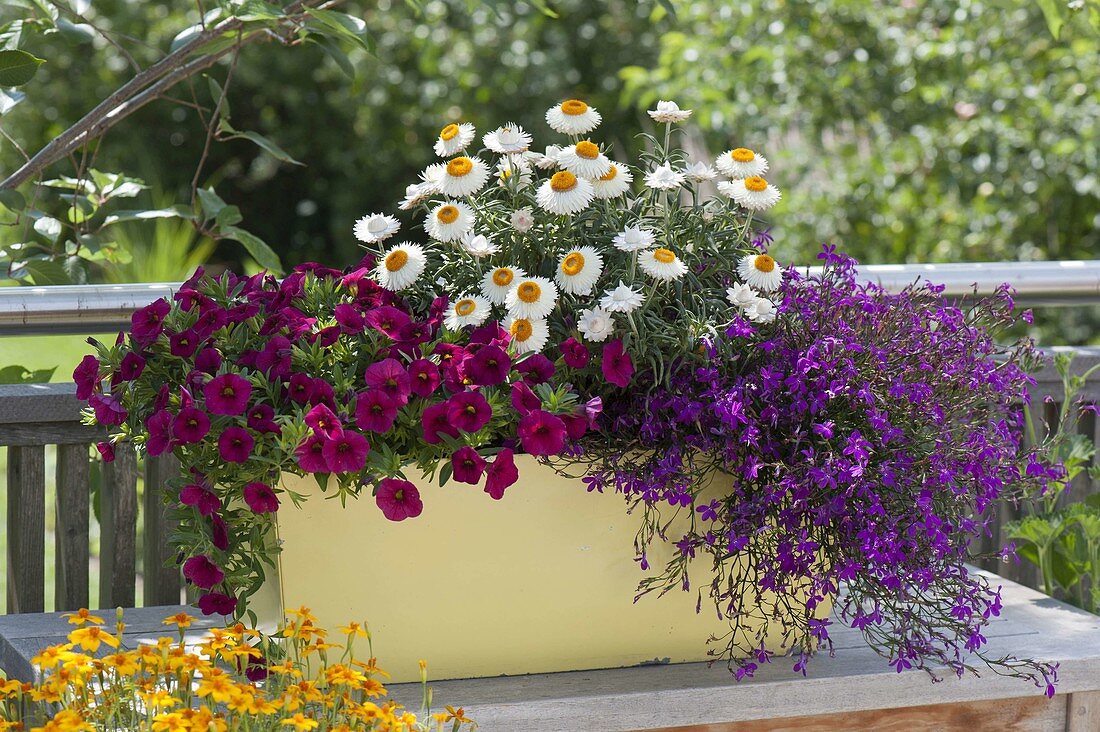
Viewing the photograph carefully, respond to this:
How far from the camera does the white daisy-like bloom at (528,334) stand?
1221mm

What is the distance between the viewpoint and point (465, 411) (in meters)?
1.15

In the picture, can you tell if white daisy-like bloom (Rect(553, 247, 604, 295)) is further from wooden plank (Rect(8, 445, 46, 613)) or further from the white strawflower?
wooden plank (Rect(8, 445, 46, 613))

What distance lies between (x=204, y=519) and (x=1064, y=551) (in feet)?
4.07

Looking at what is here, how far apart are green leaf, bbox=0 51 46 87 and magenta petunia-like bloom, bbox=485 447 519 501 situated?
87 cm

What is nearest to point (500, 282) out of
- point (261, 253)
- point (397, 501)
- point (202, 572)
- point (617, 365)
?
point (617, 365)

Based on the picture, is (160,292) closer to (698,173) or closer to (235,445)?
(235,445)

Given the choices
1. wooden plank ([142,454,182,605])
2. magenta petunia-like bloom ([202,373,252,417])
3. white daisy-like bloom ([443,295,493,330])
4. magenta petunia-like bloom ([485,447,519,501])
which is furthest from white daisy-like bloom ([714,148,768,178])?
wooden plank ([142,454,182,605])

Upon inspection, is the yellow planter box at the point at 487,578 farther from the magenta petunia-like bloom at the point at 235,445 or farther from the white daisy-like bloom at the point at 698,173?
the white daisy-like bloom at the point at 698,173

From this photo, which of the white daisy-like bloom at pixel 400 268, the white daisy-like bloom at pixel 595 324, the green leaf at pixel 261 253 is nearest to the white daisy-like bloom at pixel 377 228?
the white daisy-like bloom at pixel 400 268

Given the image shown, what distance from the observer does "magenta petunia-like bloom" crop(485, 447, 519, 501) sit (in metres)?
1.17

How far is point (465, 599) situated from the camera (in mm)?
1285

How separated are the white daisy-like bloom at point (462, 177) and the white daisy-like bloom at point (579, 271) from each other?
0.46 feet

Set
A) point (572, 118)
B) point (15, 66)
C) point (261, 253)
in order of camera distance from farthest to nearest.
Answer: point (261, 253)
point (15, 66)
point (572, 118)

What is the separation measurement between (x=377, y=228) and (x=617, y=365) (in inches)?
12.7
